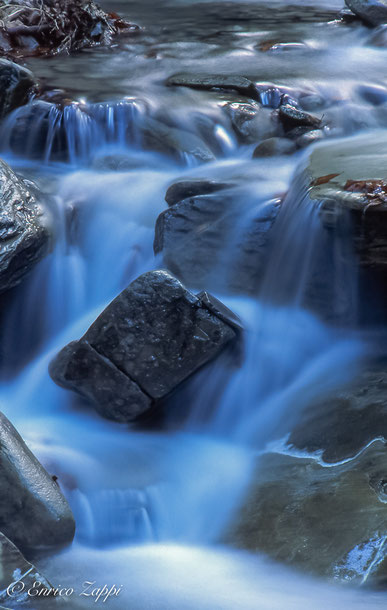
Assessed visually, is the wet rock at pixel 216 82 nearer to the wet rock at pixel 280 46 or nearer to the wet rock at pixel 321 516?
the wet rock at pixel 280 46

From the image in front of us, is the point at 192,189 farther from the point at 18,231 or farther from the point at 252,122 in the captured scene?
the point at 252,122

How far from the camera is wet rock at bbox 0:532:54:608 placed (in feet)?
7.63

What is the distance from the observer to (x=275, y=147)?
5789mm

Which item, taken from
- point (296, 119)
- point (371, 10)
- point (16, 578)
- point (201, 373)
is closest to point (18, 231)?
point (201, 373)

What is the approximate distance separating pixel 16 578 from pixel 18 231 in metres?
2.61

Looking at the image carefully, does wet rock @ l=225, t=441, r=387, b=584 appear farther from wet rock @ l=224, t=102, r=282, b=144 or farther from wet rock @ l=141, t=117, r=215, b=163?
wet rock @ l=224, t=102, r=282, b=144

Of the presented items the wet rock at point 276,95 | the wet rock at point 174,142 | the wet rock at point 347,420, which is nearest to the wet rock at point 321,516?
the wet rock at point 347,420

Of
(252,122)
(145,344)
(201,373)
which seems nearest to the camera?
(145,344)

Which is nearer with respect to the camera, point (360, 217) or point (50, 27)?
point (360, 217)

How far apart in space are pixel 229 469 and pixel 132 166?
322 cm

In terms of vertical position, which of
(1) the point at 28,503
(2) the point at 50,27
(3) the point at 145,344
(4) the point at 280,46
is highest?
(2) the point at 50,27

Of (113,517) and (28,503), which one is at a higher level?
(28,503)

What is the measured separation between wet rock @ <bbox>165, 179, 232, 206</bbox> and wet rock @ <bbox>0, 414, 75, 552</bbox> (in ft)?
8.18

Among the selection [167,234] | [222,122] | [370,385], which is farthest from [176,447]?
[222,122]
